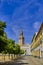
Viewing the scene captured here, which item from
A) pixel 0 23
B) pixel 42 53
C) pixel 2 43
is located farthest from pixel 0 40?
pixel 42 53

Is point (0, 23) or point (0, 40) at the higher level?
point (0, 23)

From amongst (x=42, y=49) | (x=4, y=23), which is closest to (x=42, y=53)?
(x=42, y=49)

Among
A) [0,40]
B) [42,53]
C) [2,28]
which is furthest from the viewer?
[42,53]

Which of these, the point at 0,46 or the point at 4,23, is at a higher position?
the point at 4,23

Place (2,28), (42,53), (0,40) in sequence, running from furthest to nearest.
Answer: (42,53), (2,28), (0,40)

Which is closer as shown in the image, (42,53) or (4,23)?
(4,23)

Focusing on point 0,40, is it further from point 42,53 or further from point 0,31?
point 42,53

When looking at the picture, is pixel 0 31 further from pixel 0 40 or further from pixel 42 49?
pixel 42 49

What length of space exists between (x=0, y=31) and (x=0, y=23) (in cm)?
173

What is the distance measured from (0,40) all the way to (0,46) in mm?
1581

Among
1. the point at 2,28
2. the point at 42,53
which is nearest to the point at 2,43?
the point at 2,28

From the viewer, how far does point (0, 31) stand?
34.9 metres

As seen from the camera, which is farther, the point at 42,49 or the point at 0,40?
the point at 42,49

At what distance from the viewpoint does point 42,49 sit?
86.8 meters
